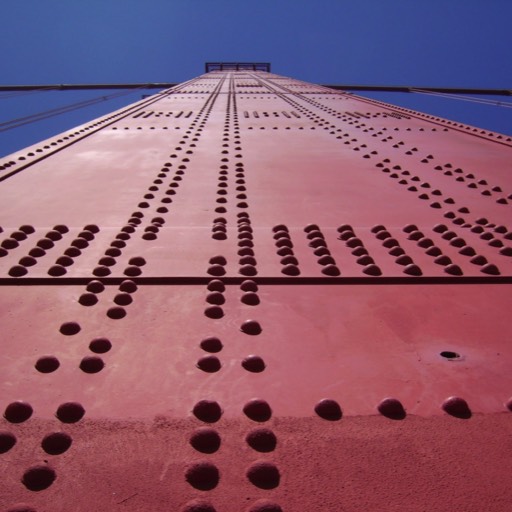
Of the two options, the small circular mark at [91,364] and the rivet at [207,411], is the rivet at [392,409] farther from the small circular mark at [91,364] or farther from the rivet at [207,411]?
the small circular mark at [91,364]

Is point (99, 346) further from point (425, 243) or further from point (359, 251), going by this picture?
point (425, 243)

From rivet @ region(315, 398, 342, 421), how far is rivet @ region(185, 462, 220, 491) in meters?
0.34

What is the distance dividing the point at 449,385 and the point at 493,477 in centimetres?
37

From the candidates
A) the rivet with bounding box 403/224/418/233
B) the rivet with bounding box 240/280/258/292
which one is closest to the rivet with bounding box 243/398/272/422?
the rivet with bounding box 240/280/258/292

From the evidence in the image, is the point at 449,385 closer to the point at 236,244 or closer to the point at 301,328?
the point at 301,328

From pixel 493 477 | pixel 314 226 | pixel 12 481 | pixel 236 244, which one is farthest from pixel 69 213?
pixel 493 477

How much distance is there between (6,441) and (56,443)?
12cm

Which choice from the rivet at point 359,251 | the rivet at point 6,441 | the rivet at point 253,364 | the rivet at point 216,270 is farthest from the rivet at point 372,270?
the rivet at point 6,441

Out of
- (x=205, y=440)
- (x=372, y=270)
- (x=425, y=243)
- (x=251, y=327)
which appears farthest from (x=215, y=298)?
(x=425, y=243)

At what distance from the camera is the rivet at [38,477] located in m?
1.29

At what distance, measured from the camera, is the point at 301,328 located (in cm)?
201

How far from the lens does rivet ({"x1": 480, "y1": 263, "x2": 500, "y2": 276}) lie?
8.27ft

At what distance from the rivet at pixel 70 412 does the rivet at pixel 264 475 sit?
1.55 ft

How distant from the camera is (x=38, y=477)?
1305 mm
